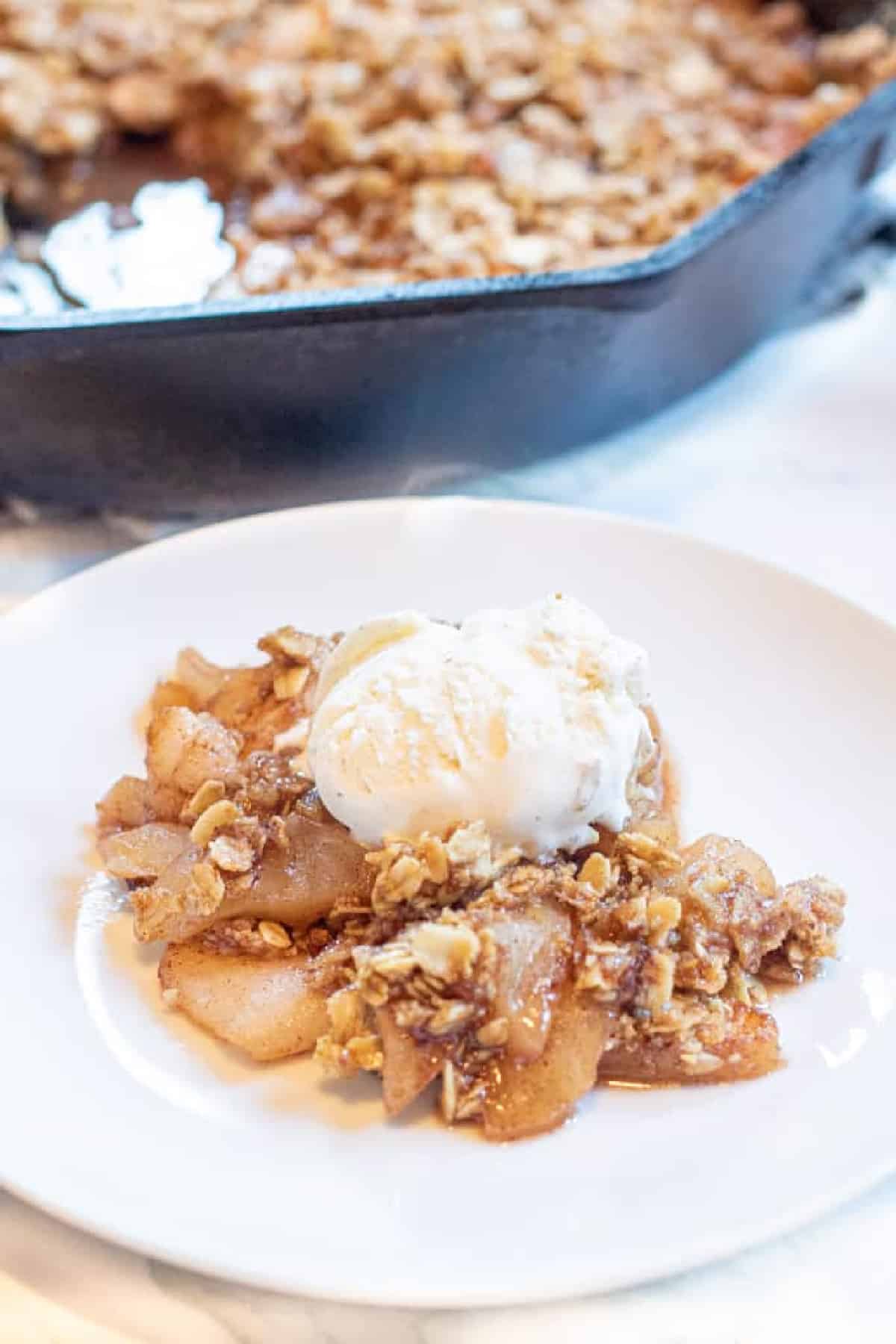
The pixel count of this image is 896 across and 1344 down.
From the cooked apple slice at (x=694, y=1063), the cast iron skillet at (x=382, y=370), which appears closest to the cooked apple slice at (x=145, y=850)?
the cooked apple slice at (x=694, y=1063)

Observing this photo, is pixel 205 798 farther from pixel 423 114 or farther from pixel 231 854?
pixel 423 114

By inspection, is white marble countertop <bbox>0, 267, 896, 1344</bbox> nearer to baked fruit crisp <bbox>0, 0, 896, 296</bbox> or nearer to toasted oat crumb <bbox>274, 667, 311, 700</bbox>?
baked fruit crisp <bbox>0, 0, 896, 296</bbox>

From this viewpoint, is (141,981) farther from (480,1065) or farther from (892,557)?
(892,557)

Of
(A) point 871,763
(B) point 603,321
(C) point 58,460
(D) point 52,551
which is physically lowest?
(D) point 52,551

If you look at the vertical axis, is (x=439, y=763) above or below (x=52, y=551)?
above

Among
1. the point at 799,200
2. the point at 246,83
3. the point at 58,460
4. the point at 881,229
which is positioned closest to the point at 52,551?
the point at 58,460

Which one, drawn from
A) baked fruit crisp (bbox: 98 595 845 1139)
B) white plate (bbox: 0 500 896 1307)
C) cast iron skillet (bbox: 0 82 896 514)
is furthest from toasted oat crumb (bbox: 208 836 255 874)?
cast iron skillet (bbox: 0 82 896 514)

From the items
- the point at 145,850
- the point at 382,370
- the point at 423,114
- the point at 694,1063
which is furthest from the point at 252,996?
the point at 423,114

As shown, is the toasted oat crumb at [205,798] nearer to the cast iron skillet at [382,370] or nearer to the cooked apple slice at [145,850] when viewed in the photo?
the cooked apple slice at [145,850]
